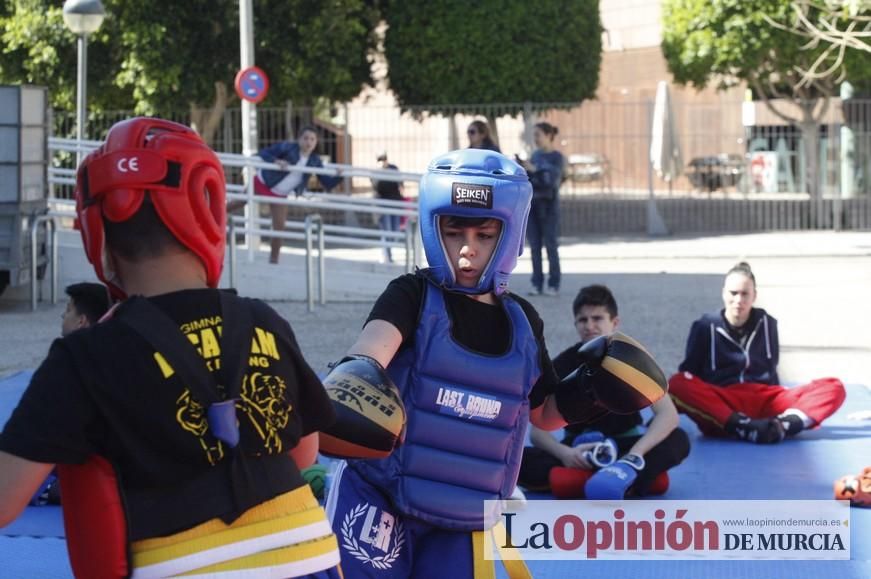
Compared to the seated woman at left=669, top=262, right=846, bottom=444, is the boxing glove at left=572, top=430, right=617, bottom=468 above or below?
below

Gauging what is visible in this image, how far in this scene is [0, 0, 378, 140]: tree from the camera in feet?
73.4

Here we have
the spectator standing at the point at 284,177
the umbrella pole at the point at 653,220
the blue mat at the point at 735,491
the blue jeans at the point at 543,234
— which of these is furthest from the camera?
the umbrella pole at the point at 653,220

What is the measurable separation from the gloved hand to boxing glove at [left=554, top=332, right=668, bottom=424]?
293cm

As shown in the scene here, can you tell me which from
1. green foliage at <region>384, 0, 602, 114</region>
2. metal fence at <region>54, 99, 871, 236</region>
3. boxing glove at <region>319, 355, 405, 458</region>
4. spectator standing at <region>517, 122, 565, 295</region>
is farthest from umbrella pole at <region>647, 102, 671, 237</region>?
boxing glove at <region>319, 355, 405, 458</region>

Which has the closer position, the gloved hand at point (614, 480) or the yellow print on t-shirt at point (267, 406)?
the yellow print on t-shirt at point (267, 406)

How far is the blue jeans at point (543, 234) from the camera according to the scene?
1391cm

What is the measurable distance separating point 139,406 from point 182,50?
21318mm

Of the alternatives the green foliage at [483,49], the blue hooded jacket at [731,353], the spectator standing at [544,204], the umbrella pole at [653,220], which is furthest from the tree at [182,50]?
the blue hooded jacket at [731,353]

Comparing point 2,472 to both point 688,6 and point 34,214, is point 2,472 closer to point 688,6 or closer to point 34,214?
point 34,214

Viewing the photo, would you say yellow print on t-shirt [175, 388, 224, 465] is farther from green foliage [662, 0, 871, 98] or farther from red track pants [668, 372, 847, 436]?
green foliage [662, 0, 871, 98]

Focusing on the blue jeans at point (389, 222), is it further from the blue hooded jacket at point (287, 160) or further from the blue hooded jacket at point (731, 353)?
the blue hooded jacket at point (731, 353)

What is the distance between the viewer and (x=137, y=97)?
75.0ft

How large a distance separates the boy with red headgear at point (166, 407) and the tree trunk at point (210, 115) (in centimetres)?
2173

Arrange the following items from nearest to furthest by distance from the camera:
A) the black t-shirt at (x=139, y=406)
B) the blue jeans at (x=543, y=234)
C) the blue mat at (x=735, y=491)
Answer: the black t-shirt at (x=139, y=406), the blue mat at (x=735, y=491), the blue jeans at (x=543, y=234)
